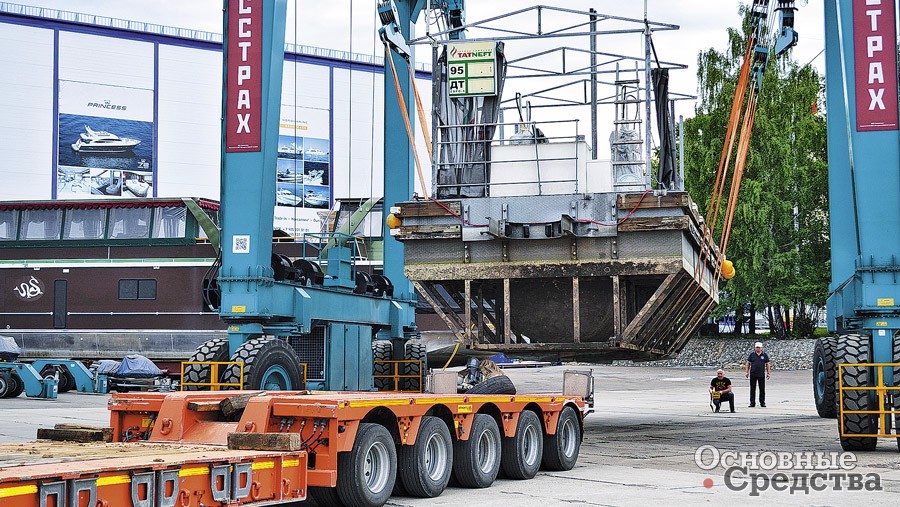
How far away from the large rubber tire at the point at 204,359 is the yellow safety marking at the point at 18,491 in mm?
9057

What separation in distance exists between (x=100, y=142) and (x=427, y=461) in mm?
47285

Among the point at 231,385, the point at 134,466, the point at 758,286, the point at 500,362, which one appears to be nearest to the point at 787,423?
the point at 231,385

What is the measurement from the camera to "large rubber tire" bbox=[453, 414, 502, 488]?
33.9ft

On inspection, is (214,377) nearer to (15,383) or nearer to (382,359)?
(382,359)

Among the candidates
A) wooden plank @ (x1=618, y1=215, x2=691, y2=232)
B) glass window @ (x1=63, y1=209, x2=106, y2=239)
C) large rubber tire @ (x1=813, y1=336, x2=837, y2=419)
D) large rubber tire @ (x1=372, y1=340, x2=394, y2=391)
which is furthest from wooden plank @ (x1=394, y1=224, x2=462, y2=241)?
glass window @ (x1=63, y1=209, x2=106, y2=239)

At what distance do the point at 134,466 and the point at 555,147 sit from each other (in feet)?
30.4

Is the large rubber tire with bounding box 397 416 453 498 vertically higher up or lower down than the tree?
lower down

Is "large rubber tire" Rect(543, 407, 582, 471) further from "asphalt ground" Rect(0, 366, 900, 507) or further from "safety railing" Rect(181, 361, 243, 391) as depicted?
"safety railing" Rect(181, 361, 243, 391)

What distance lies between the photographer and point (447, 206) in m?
14.3

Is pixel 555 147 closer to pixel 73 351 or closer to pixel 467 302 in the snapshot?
pixel 467 302

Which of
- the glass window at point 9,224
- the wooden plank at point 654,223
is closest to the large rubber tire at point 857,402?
the wooden plank at point 654,223

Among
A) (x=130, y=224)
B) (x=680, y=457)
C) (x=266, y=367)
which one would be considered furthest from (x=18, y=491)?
(x=130, y=224)

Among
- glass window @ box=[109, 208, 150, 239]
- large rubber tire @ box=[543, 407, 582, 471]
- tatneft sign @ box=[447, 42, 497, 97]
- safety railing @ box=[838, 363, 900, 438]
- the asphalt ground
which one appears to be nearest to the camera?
the asphalt ground

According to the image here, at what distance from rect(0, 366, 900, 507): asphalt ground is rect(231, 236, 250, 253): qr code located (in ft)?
12.7
